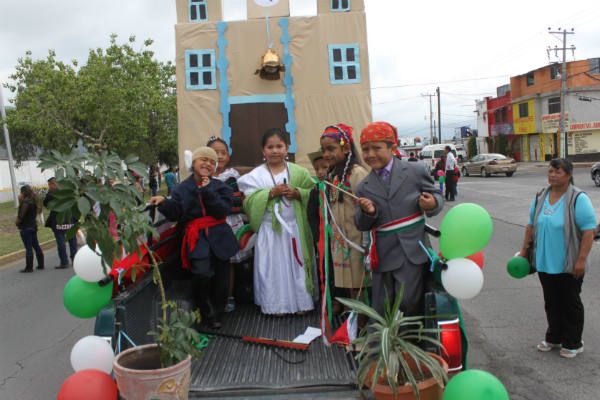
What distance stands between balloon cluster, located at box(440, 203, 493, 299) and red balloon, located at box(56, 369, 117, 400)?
6.33 ft

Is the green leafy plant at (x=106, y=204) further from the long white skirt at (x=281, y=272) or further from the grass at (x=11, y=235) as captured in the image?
the grass at (x=11, y=235)

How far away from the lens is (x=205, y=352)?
3.56 metres

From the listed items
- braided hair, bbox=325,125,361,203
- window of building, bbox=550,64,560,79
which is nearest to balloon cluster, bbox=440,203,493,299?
braided hair, bbox=325,125,361,203

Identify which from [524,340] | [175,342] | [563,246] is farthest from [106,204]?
[524,340]

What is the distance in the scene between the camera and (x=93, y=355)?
285cm

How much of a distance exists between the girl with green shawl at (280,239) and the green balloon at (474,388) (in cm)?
192

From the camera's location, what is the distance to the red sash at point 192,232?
387 cm

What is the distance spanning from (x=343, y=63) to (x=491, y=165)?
91.7 ft

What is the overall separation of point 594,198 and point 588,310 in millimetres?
11161

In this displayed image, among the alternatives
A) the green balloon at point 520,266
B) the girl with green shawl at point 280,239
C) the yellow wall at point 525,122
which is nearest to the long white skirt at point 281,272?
the girl with green shawl at point 280,239

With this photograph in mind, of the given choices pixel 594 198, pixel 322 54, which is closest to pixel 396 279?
pixel 322 54

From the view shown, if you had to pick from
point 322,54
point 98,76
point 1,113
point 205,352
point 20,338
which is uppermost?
point 98,76

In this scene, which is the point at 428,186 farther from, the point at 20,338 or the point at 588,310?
the point at 20,338

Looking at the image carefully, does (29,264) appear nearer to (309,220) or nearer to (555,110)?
(309,220)
